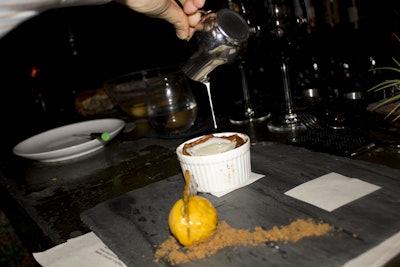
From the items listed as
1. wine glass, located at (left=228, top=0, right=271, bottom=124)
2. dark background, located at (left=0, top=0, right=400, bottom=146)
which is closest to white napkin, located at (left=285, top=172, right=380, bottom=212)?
wine glass, located at (left=228, top=0, right=271, bottom=124)

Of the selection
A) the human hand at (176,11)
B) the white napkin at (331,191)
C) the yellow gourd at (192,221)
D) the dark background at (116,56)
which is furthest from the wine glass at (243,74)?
the yellow gourd at (192,221)

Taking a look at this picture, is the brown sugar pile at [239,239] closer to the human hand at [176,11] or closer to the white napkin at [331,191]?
the white napkin at [331,191]

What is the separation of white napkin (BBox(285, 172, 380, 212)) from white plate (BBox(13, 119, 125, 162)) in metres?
0.86

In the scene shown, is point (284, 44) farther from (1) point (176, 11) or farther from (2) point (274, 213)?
(2) point (274, 213)

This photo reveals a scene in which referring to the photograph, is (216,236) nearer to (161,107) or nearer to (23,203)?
(23,203)

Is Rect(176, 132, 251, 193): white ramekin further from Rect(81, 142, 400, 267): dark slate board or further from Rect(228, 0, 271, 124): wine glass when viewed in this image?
Rect(228, 0, 271, 124): wine glass

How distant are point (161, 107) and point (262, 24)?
473 millimetres

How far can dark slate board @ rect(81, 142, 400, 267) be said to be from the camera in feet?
1.95

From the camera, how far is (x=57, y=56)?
329 cm

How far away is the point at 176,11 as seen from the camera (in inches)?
45.3

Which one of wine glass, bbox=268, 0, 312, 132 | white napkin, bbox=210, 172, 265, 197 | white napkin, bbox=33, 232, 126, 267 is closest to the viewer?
white napkin, bbox=33, 232, 126, 267

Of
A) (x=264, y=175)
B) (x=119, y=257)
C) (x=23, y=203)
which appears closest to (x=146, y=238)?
(x=119, y=257)

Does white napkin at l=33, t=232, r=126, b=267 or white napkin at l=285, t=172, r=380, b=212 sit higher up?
white napkin at l=285, t=172, r=380, b=212

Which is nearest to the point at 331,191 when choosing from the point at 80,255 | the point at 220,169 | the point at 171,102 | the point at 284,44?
the point at 220,169
